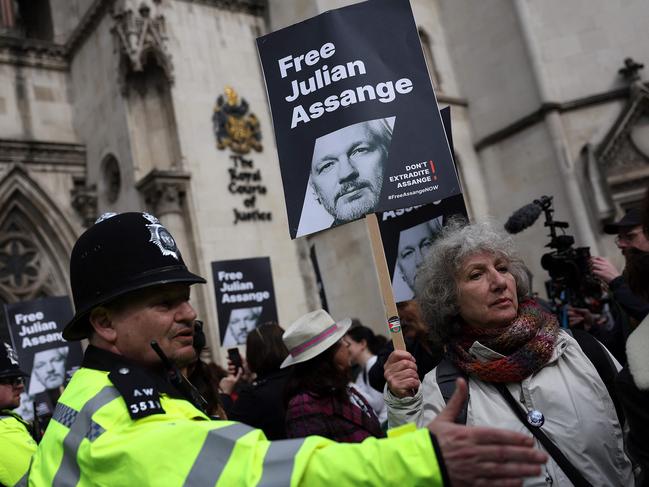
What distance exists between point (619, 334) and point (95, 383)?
2879 millimetres

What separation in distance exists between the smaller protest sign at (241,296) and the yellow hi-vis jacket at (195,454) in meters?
5.47

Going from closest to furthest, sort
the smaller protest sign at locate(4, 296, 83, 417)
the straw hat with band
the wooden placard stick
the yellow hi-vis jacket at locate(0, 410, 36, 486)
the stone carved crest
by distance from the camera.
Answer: the wooden placard stick < the yellow hi-vis jacket at locate(0, 410, 36, 486) < the straw hat with band < the smaller protest sign at locate(4, 296, 83, 417) < the stone carved crest

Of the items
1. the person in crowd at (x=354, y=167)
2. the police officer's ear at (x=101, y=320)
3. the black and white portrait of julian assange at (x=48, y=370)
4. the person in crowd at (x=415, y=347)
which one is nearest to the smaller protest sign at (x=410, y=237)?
the person in crowd at (x=415, y=347)

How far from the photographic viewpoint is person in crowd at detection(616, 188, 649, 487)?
1680 mm

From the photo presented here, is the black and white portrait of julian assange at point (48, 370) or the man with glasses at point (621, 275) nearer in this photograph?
the man with glasses at point (621, 275)

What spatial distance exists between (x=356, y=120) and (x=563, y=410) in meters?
1.50

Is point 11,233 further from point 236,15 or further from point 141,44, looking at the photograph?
point 236,15

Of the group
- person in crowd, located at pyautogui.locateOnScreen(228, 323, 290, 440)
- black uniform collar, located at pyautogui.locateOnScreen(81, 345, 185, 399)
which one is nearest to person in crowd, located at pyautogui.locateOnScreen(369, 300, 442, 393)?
person in crowd, located at pyautogui.locateOnScreen(228, 323, 290, 440)

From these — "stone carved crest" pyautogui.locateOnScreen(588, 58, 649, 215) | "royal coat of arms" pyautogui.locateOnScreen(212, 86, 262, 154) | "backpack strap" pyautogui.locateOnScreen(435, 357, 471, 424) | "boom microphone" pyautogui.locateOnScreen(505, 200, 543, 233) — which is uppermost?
"royal coat of arms" pyautogui.locateOnScreen(212, 86, 262, 154)

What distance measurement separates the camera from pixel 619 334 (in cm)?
352

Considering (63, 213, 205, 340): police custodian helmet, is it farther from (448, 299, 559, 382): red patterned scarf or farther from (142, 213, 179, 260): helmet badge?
(448, 299, 559, 382): red patterned scarf

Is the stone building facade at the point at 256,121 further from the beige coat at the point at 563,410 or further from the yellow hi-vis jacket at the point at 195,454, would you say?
the yellow hi-vis jacket at the point at 195,454

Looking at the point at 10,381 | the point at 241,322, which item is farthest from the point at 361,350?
the point at 10,381

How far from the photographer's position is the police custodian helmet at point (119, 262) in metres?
1.79
